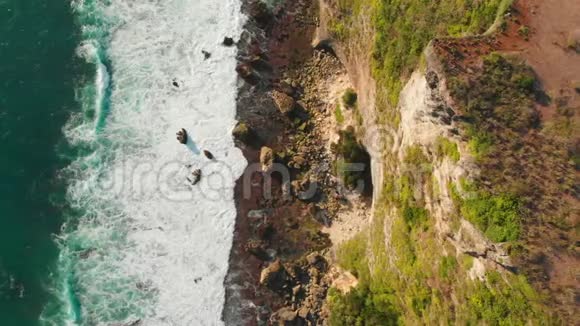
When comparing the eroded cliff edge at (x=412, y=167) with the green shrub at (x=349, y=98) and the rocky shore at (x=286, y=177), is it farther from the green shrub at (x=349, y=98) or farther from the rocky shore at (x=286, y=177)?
the green shrub at (x=349, y=98)

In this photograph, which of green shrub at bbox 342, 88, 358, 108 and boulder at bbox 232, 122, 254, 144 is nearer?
green shrub at bbox 342, 88, 358, 108

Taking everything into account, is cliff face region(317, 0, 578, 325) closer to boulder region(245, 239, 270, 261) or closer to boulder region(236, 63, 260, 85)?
boulder region(245, 239, 270, 261)

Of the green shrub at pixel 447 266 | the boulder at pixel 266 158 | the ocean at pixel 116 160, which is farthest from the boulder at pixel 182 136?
the green shrub at pixel 447 266

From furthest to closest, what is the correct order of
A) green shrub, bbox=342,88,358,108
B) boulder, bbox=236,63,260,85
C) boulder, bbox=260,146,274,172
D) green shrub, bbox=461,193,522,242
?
1. boulder, bbox=236,63,260,85
2. boulder, bbox=260,146,274,172
3. green shrub, bbox=342,88,358,108
4. green shrub, bbox=461,193,522,242

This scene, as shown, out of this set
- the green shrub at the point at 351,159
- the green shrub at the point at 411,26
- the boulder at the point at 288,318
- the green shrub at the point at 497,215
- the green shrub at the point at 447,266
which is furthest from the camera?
the boulder at the point at 288,318

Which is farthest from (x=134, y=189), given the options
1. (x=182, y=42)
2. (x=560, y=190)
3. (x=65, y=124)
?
(x=560, y=190)

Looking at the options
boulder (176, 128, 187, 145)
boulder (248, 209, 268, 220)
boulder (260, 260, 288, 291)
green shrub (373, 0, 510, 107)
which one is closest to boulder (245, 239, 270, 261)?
boulder (260, 260, 288, 291)

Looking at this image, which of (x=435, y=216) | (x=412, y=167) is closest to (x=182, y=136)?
(x=412, y=167)
